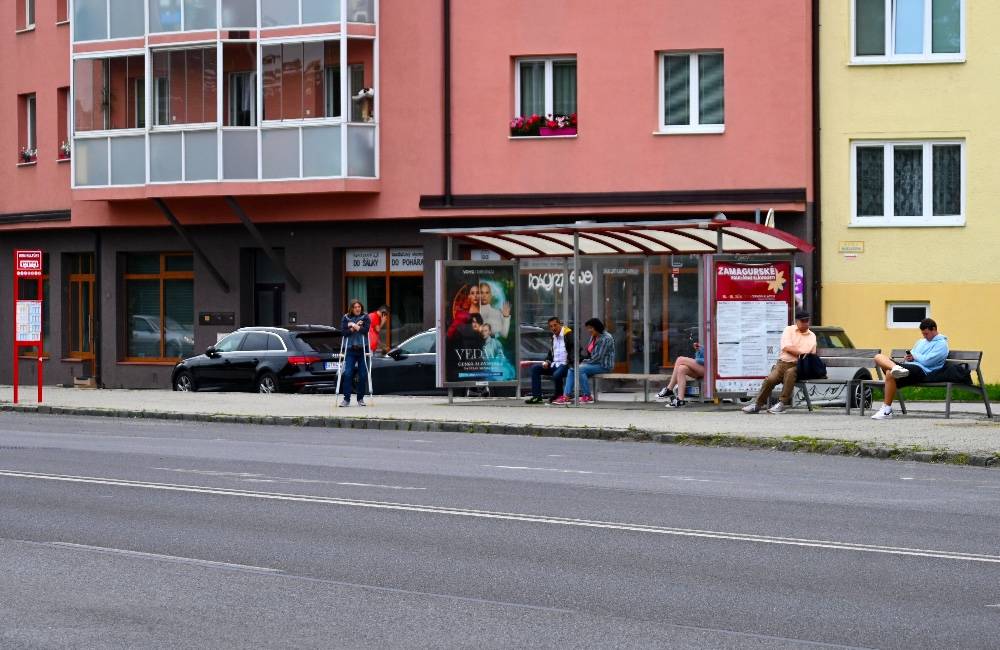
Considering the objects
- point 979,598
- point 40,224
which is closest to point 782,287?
point 979,598

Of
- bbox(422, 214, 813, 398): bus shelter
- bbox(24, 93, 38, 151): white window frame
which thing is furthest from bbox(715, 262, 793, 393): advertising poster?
bbox(24, 93, 38, 151): white window frame

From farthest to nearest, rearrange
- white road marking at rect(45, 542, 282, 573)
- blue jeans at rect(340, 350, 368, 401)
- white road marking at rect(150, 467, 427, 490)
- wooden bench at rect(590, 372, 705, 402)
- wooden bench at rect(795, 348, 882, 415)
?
1. blue jeans at rect(340, 350, 368, 401)
2. wooden bench at rect(590, 372, 705, 402)
3. wooden bench at rect(795, 348, 882, 415)
4. white road marking at rect(150, 467, 427, 490)
5. white road marking at rect(45, 542, 282, 573)

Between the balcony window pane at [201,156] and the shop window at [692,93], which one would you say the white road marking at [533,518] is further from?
the balcony window pane at [201,156]

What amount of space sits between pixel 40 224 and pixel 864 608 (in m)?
34.9

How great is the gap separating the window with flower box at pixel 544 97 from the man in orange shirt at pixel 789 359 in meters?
11.3

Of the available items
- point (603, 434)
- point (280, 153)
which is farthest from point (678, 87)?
point (603, 434)

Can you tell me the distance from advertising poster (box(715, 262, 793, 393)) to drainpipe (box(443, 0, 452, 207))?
11441 millimetres

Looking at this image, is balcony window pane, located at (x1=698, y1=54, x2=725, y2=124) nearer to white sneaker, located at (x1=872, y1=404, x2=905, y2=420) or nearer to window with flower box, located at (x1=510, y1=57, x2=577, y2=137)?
window with flower box, located at (x1=510, y1=57, x2=577, y2=137)

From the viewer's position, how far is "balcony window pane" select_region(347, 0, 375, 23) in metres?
35.9

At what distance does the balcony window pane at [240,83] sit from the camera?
1460 inches

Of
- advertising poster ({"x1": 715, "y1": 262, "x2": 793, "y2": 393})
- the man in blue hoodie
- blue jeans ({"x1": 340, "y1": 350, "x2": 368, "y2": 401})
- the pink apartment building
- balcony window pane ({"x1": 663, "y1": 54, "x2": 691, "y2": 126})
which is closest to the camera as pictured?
the man in blue hoodie

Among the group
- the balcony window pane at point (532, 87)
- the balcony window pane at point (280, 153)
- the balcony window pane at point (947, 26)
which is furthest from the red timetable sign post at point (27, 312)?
the balcony window pane at point (947, 26)

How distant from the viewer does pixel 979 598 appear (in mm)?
9047

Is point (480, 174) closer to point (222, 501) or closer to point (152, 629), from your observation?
point (222, 501)
